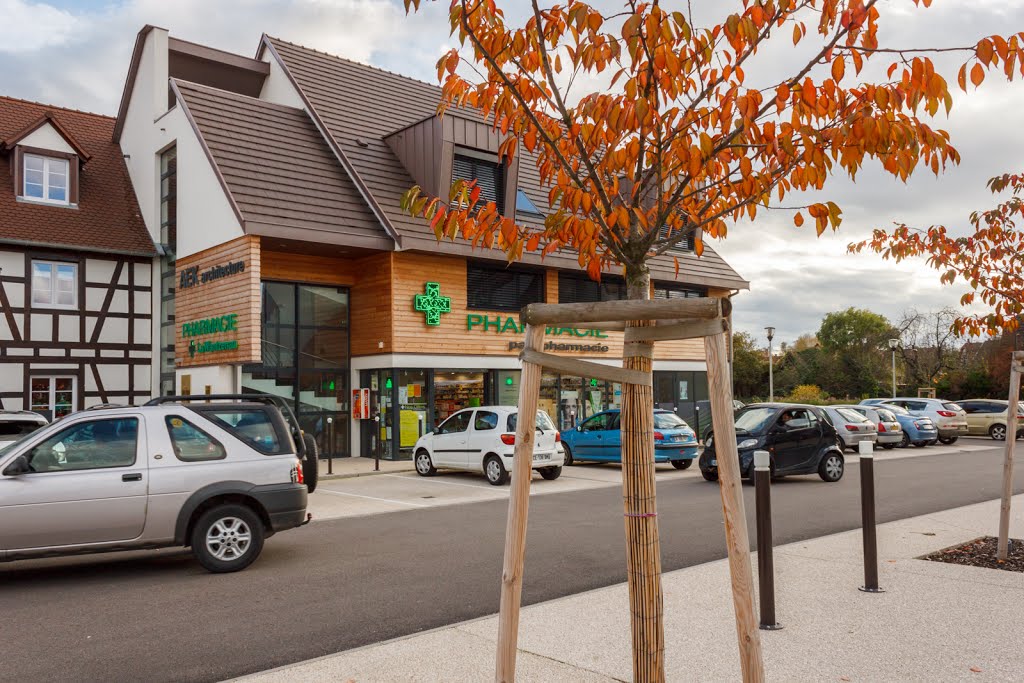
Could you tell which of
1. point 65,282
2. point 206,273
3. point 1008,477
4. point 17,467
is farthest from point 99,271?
point 1008,477

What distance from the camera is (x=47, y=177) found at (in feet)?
74.1

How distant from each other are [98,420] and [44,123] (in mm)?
17840

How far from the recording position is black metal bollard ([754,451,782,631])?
584cm

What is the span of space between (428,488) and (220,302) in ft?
25.4

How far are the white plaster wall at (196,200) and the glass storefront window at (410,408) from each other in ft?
18.1

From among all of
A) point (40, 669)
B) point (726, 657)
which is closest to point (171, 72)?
point (40, 669)

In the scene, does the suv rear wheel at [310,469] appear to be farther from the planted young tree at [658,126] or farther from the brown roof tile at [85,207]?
the brown roof tile at [85,207]

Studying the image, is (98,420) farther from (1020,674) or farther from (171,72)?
(171,72)

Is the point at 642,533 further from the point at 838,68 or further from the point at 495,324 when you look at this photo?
the point at 495,324

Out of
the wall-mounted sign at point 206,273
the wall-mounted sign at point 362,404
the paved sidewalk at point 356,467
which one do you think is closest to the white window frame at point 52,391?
Result: the wall-mounted sign at point 206,273

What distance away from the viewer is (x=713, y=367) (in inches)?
128

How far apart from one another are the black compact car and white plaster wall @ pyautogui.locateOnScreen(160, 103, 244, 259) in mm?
11666

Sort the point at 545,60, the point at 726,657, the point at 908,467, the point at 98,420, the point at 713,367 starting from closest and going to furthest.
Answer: the point at 713,367 → the point at 545,60 → the point at 726,657 → the point at 98,420 → the point at 908,467

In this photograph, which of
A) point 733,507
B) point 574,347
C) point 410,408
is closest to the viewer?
point 733,507
